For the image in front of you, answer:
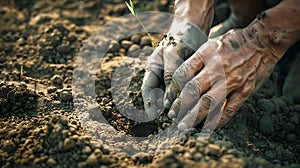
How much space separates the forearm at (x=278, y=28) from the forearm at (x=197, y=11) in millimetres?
267

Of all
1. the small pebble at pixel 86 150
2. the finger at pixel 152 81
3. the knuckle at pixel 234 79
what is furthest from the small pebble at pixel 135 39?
the small pebble at pixel 86 150

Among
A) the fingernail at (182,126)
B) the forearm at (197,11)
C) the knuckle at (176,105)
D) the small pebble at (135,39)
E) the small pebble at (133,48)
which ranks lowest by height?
the fingernail at (182,126)

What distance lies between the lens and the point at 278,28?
5.68ft

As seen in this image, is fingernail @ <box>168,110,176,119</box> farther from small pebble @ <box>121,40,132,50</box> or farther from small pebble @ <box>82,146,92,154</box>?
small pebble @ <box>121,40,132,50</box>

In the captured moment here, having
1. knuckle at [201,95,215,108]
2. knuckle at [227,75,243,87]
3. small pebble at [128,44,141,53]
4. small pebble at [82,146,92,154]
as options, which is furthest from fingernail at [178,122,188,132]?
small pebble at [128,44,141,53]

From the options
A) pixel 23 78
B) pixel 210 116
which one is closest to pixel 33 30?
pixel 23 78

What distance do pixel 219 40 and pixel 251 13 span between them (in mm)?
878

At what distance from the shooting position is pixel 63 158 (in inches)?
57.2

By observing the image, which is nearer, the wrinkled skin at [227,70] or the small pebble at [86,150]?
the small pebble at [86,150]

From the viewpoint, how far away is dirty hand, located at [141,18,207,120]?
5.64 feet

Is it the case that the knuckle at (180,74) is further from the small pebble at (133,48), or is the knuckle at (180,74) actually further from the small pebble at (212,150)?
the small pebble at (133,48)

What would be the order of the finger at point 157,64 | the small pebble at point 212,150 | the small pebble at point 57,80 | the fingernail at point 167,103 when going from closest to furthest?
the small pebble at point 212,150, the fingernail at point 167,103, the finger at point 157,64, the small pebble at point 57,80

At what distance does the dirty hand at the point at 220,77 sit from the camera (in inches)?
62.7

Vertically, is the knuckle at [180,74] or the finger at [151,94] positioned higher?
the knuckle at [180,74]
